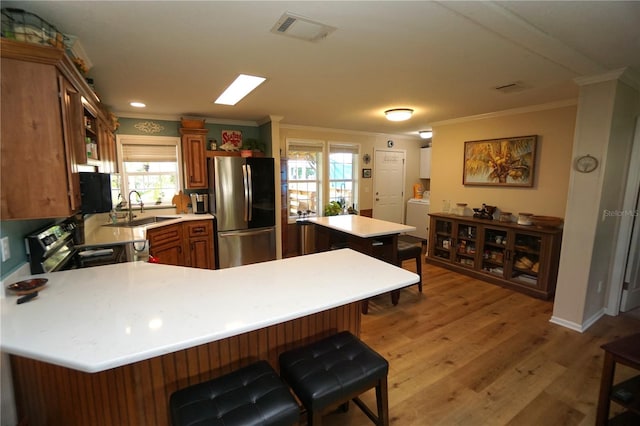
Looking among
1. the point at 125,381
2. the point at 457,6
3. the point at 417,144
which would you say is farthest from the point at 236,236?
the point at 417,144

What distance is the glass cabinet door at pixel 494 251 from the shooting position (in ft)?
12.8

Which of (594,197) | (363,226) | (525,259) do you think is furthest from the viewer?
(525,259)

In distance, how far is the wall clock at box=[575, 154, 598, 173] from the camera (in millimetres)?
2565

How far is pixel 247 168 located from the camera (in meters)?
4.34

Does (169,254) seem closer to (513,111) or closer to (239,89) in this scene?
(239,89)

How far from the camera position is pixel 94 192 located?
6.89ft

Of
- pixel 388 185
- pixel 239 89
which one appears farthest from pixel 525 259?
pixel 239 89

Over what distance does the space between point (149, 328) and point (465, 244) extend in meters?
4.32

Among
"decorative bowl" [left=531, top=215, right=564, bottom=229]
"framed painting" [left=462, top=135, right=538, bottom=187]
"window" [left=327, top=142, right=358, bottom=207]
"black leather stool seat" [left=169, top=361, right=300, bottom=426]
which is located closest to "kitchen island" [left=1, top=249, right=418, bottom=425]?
"black leather stool seat" [left=169, top=361, right=300, bottom=426]

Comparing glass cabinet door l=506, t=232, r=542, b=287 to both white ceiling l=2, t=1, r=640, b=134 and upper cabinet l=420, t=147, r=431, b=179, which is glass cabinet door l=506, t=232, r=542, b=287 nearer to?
white ceiling l=2, t=1, r=640, b=134

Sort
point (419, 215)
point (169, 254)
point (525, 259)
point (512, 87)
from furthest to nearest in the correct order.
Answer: point (419, 215)
point (169, 254)
point (525, 259)
point (512, 87)

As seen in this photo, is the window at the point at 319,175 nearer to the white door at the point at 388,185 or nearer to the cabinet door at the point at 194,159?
the white door at the point at 388,185

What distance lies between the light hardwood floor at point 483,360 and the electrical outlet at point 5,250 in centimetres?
194

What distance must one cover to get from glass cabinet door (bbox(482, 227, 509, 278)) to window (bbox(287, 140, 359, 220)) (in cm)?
263
